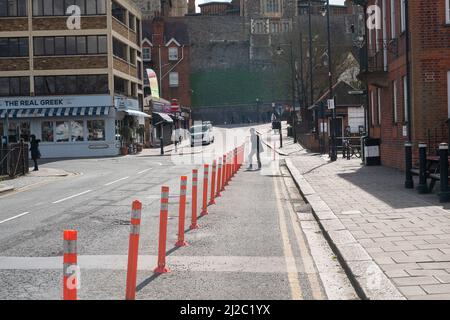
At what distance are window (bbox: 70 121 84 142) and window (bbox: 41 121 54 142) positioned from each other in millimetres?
1551

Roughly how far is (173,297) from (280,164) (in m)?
25.6

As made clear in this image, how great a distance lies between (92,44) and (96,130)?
6.40m

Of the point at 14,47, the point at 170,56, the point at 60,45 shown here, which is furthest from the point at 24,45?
the point at 170,56

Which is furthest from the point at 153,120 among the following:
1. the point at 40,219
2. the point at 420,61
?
the point at 40,219

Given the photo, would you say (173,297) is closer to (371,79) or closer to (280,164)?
(371,79)

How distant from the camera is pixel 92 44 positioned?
48375 mm

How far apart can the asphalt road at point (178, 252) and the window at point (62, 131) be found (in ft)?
105

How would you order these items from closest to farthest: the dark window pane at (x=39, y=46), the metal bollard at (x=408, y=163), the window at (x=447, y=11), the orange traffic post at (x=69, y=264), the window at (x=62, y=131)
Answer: the orange traffic post at (x=69, y=264), the metal bollard at (x=408, y=163), the window at (x=447, y=11), the dark window pane at (x=39, y=46), the window at (x=62, y=131)

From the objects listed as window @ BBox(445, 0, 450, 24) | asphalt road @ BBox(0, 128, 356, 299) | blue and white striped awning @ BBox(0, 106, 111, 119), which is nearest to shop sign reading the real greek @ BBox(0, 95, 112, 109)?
blue and white striped awning @ BBox(0, 106, 111, 119)

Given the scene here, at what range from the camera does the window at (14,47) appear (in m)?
48.2

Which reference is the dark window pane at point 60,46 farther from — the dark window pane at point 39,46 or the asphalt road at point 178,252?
the asphalt road at point 178,252

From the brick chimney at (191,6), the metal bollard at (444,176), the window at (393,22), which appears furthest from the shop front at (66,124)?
the brick chimney at (191,6)

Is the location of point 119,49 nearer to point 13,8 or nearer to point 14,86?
point 13,8

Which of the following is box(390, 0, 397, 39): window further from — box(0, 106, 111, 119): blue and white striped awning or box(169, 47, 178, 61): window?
box(169, 47, 178, 61): window
